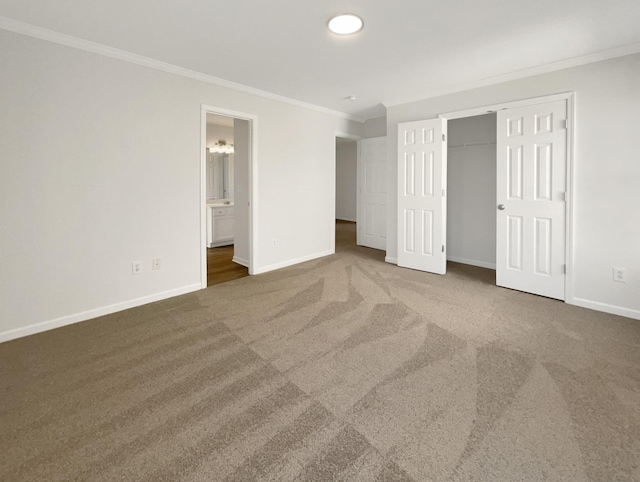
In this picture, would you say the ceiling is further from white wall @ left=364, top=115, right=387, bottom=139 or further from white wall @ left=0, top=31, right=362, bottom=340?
white wall @ left=364, top=115, right=387, bottom=139

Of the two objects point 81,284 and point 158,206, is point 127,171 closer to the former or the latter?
point 158,206

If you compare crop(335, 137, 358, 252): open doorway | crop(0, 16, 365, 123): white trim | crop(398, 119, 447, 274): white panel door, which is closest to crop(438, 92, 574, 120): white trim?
crop(398, 119, 447, 274): white panel door

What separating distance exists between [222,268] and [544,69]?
4.56 metres

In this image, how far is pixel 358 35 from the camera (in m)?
2.64

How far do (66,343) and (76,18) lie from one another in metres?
2.49

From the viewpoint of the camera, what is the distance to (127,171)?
Answer: 10.1ft

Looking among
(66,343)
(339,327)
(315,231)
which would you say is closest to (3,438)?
(66,343)

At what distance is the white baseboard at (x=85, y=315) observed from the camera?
8.42 ft

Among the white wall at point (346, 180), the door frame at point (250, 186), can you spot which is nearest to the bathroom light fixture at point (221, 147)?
→ the door frame at point (250, 186)

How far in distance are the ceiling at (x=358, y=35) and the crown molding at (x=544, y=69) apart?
0.03 feet

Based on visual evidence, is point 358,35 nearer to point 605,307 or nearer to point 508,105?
point 508,105

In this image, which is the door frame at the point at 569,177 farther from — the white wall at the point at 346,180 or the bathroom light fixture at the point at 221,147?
the white wall at the point at 346,180

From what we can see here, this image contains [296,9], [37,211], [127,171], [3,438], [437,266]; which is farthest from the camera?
[437,266]

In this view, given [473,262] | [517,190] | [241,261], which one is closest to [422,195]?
[517,190]
